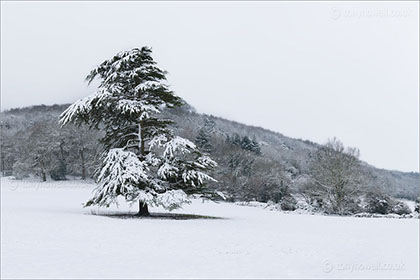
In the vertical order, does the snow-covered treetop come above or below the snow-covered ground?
above

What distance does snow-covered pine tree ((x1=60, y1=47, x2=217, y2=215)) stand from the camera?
14.5 metres

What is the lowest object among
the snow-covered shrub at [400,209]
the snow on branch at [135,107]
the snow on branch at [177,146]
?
the snow-covered shrub at [400,209]

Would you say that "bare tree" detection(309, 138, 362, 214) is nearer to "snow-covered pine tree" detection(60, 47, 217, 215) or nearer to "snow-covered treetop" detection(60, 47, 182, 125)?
"snow-covered pine tree" detection(60, 47, 217, 215)

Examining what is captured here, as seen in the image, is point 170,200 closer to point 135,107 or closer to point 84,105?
point 135,107

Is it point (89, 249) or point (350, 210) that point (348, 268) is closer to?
point (89, 249)

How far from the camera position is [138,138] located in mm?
16594

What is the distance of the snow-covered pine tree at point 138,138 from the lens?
14508mm

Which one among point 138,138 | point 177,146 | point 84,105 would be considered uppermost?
point 84,105

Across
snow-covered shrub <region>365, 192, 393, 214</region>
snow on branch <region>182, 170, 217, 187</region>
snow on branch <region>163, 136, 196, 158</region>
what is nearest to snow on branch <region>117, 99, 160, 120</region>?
snow on branch <region>163, 136, 196, 158</region>

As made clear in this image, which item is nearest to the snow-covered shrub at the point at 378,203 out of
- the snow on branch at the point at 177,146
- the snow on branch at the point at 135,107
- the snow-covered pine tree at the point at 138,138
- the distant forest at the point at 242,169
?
the distant forest at the point at 242,169

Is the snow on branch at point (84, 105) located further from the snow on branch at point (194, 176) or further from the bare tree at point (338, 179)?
the bare tree at point (338, 179)

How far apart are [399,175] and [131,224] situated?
590ft

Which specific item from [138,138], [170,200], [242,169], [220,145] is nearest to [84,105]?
[138,138]

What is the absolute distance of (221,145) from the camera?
222 ft
